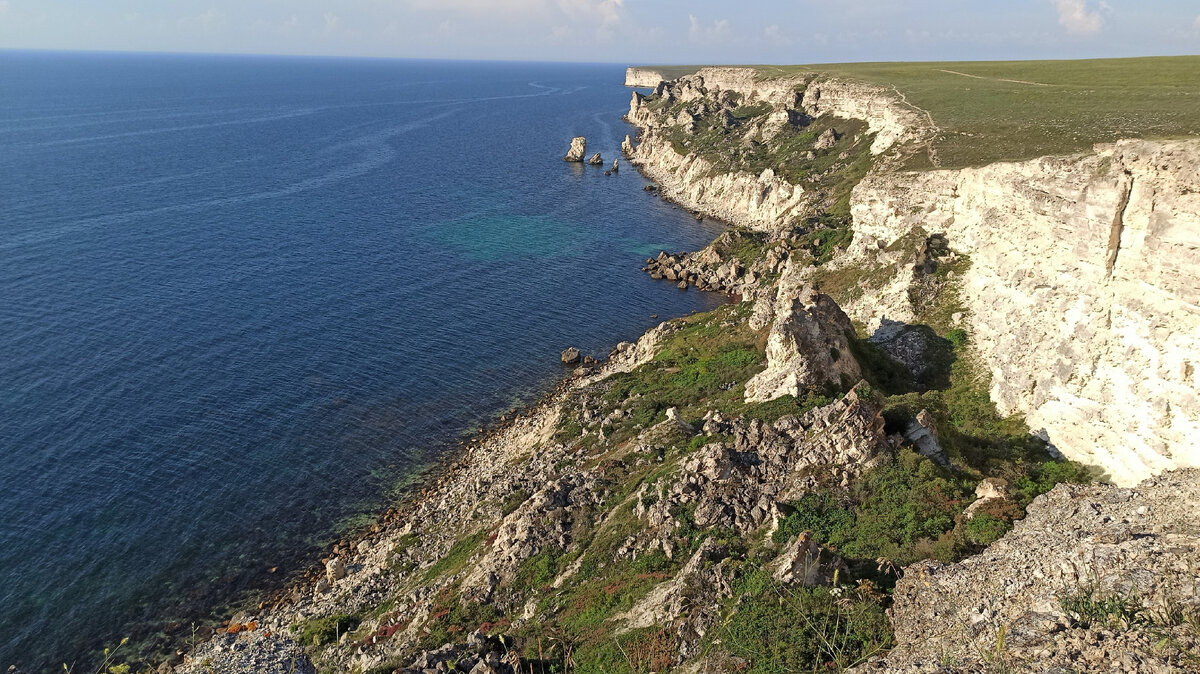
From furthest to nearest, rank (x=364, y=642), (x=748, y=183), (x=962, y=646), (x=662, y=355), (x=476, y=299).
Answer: (x=748, y=183), (x=476, y=299), (x=662, y=355), (x=364, y=642), (x=962, y=646)

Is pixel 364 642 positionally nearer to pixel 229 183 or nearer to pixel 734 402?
pixel 734 402

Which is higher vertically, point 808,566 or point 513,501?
point 808,566

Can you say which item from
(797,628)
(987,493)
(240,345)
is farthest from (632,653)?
(240,345)

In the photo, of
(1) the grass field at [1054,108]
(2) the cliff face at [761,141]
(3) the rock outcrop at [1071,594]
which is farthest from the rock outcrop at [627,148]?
(3) the rock outcrop at [1071,594]

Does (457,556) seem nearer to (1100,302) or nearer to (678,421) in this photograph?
(678,421)

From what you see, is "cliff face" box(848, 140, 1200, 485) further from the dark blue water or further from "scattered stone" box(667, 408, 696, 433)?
the dark blue water

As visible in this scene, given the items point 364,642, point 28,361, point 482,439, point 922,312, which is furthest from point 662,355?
point 28,361
